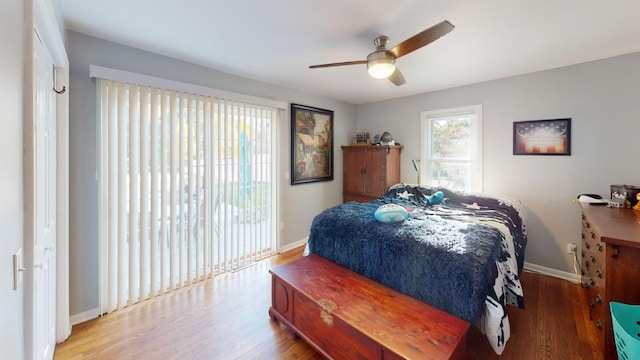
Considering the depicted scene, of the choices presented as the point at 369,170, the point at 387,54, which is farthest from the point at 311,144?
the point at 387,54

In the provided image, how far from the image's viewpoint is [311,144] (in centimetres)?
408

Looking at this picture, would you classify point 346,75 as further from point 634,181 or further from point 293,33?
point 634,181

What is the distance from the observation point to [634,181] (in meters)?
2.56

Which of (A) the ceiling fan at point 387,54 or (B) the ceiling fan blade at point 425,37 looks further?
(A) the ceiling fan at point 387,54

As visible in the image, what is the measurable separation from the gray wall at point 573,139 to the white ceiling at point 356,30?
0.71 feet

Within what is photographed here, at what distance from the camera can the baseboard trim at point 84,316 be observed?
2139 millimetres

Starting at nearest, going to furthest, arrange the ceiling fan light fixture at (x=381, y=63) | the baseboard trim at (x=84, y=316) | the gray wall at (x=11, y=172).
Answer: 1. the gray wall at (x=11, y=172)
2. the ceiling fan light fixture at (x=381, y=63)
3. the baseboard trim at (x=84, y=316)

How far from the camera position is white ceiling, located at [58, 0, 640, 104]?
175 centimetres

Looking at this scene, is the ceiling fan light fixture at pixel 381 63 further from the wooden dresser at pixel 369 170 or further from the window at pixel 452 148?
the window at pixel 452 148

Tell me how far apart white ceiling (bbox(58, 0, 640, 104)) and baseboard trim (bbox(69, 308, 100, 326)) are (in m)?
2.34

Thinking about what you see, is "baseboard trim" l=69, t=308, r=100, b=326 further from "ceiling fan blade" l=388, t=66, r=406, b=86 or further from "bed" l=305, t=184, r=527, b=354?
"ceiling fan blade" l=388, t=66, r=406, b=86

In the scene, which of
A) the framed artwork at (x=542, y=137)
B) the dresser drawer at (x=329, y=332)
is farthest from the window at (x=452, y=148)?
the dresser drawer at (x=329, y=332)

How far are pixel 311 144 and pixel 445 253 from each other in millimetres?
2714

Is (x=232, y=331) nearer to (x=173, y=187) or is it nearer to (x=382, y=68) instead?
(x=173, y=187)
